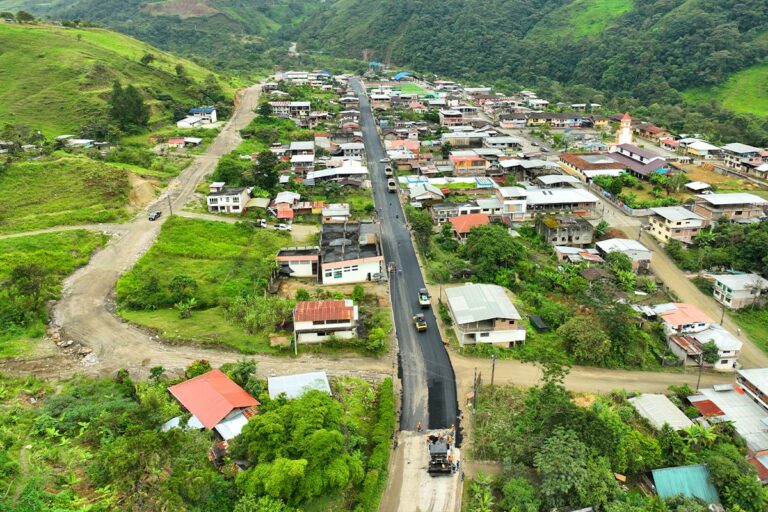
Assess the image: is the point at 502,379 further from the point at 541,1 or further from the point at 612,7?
the point at 541,1

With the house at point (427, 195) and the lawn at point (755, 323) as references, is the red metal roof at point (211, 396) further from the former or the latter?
the house at point (427, 195)

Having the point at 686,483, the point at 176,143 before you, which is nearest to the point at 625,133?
the point at 176,143

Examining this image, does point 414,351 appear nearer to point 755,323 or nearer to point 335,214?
point 335,214

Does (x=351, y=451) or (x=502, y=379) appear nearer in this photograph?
(x=351, y=451)

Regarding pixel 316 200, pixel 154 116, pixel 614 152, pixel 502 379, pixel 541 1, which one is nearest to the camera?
pixel 502 379

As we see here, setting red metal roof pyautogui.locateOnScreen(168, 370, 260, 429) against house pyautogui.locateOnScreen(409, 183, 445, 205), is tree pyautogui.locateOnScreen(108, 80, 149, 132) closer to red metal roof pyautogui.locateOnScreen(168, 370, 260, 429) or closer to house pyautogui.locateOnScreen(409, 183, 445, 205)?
house pyautogui.locateOnScreen(409, 183, 445, 205)

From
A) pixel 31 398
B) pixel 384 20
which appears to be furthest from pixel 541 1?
pixel 31 398

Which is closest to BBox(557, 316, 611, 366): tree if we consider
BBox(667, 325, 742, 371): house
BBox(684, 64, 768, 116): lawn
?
BBox(667, 325, 742, 371): house
